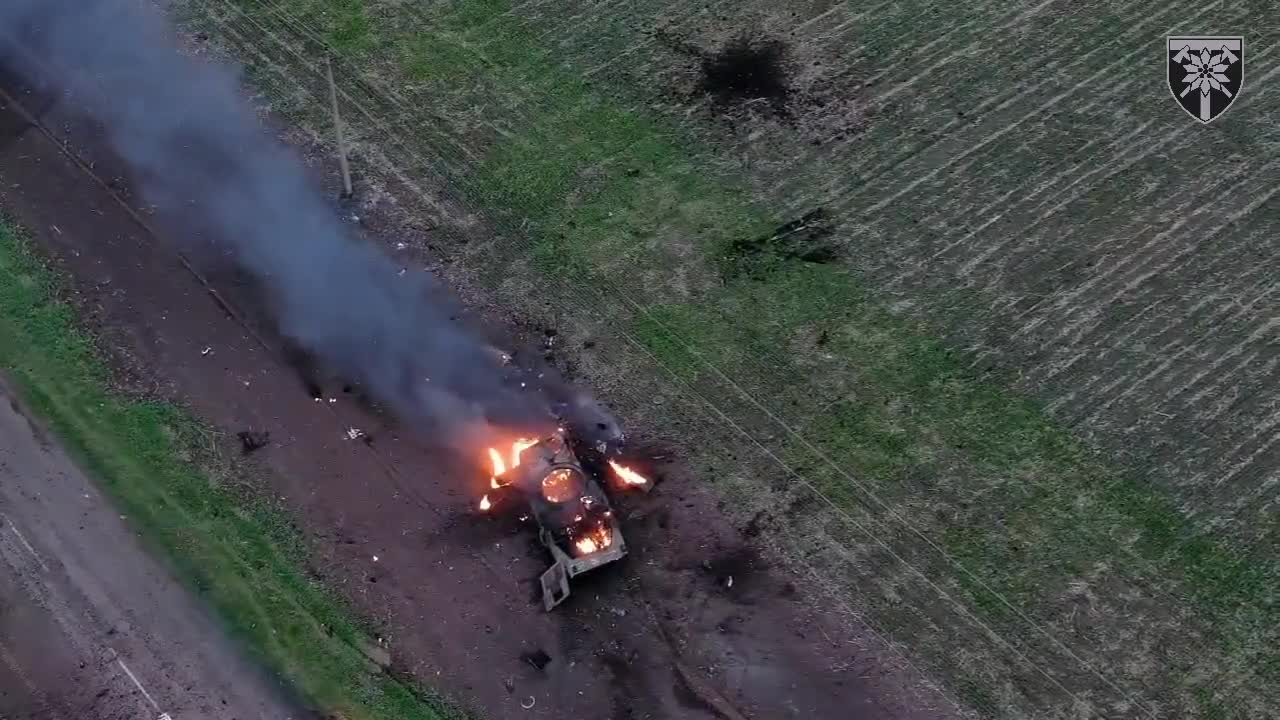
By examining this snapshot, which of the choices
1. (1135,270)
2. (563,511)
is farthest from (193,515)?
(1135,270)

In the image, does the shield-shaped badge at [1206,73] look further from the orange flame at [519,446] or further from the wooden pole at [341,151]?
the wooden pole at [341,151]

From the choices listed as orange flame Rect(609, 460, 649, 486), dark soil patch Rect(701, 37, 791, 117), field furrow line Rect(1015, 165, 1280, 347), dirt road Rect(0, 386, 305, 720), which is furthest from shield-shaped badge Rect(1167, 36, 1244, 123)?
dirt road Rect(0, 386, 305, 720)

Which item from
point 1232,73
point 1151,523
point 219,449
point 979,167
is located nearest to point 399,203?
point 219,449

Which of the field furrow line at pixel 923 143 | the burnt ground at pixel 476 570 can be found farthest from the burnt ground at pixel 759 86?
the burnt ground at pixel 476 570

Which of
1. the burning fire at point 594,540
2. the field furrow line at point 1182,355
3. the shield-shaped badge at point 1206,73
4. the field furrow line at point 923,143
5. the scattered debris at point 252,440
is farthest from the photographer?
Result: the shield-shaped badge at point 1206,73

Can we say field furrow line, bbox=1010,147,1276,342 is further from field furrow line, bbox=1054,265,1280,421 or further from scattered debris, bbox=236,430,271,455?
scattered debris, bbox=236,430,271,455

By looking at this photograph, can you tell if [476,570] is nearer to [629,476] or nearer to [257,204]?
[629,476]
